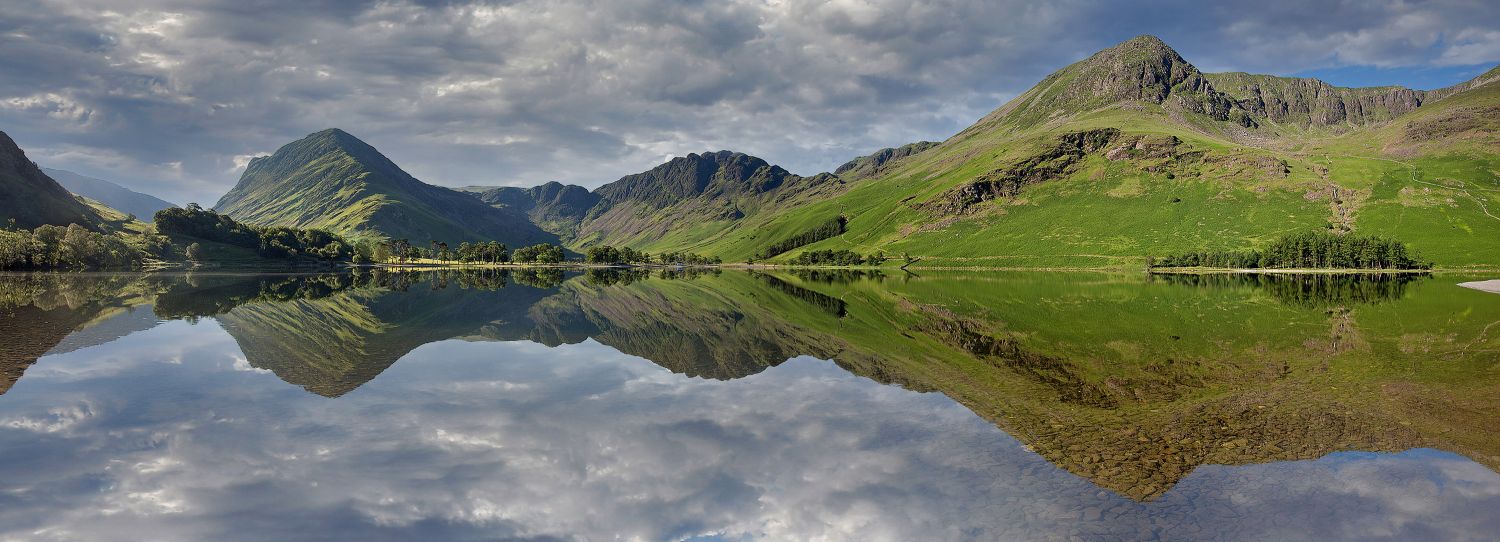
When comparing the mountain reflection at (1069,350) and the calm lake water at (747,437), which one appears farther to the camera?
the mountain reflection at (1069,350)

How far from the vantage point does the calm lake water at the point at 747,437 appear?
45.6ft

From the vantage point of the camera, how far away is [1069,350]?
38.7 m

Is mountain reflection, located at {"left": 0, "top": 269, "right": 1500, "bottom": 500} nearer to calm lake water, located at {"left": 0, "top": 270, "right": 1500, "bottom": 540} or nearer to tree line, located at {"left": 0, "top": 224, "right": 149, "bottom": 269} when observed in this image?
calm lake water, located at {"left": 0, "top": 270, "right": 1500, "bottom": 540}

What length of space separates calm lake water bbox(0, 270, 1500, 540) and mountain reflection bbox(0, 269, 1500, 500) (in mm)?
242

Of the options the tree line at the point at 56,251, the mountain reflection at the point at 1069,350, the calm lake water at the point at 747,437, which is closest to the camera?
the calm lake water at the point at 747,437

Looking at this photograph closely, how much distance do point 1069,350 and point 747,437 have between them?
87.5ft

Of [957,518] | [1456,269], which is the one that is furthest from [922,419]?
[1456,269]

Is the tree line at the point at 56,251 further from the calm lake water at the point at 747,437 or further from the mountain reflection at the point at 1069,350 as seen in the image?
the calm lake water at the point at 747,437

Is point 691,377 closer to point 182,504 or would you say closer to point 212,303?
point 182,504

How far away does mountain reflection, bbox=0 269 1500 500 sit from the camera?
20000 mm

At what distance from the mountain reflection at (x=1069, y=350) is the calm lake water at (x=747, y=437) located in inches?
9.5

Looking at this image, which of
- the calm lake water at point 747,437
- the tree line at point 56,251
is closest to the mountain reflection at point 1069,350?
the calm lake water at point 747,437

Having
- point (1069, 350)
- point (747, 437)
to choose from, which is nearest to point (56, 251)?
point (747, 437)

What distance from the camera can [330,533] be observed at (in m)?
13.1
